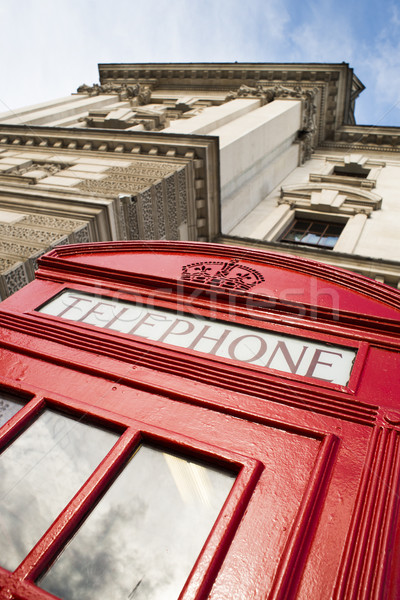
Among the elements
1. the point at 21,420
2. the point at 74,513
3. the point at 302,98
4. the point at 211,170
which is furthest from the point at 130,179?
the point at 302,98

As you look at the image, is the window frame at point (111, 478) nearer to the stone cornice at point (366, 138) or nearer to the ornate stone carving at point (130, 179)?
the ornate stone carving at point (130, 179)

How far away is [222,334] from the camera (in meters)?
2.95

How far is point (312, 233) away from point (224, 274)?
25.2ft

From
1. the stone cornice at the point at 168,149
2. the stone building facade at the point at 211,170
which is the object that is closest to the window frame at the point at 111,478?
the stone building facade at the point at 211,170

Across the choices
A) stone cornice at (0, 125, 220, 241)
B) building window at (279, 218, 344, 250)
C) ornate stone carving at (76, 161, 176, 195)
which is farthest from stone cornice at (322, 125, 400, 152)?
ornate stone carving at (76, 161, 176, 195)

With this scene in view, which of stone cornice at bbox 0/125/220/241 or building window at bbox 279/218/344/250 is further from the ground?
building window at bbox 279/218/344/250

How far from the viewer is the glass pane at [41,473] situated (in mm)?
1833

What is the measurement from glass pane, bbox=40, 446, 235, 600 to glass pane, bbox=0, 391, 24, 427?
85 centimetres

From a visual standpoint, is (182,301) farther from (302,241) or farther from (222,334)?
(302,241)

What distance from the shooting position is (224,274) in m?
3.75

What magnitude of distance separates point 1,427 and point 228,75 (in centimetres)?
1937

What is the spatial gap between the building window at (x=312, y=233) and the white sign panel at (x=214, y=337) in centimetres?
767

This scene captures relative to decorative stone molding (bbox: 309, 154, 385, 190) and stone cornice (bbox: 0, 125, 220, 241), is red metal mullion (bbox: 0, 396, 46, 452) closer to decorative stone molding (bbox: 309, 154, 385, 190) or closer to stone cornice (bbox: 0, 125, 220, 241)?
stone cornice (bbox: 0, 125, 220, 241)

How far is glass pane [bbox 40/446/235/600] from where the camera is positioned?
162 centimetres
